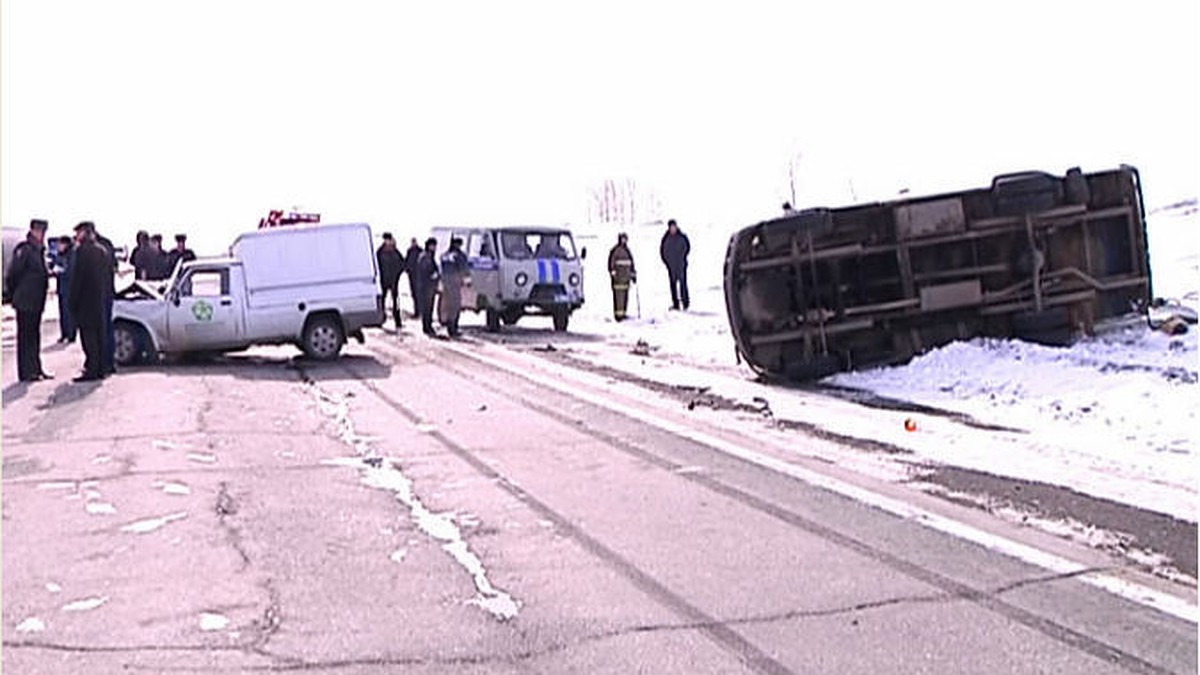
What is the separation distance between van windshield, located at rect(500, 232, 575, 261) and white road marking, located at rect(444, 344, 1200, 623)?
13.9 meters

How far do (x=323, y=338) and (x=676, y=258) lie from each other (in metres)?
9.73

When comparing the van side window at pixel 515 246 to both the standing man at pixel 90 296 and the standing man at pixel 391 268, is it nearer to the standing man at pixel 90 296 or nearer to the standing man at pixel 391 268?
the standing man at pixel 391 268

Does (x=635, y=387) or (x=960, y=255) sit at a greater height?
(x=960, y=255)

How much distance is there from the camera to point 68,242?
21.7 metres

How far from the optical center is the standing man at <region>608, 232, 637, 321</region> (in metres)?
29.1

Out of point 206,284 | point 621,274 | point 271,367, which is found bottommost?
point 271,367

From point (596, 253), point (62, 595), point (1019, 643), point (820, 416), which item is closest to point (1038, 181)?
point (820, 416)

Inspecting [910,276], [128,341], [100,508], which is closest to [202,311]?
[128,341]

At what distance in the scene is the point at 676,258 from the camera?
29078 mm

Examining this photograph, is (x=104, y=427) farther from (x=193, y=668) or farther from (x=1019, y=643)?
(x=1019, y=643)

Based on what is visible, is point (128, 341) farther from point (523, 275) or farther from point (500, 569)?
point (500, 569)

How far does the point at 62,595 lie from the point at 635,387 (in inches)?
393

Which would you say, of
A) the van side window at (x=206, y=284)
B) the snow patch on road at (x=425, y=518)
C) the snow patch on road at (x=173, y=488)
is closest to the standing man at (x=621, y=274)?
the van side window at (x=206, y=284)

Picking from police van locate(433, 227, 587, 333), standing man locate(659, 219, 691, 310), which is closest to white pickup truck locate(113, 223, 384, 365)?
police van locate(433, 227, 587, 333)
